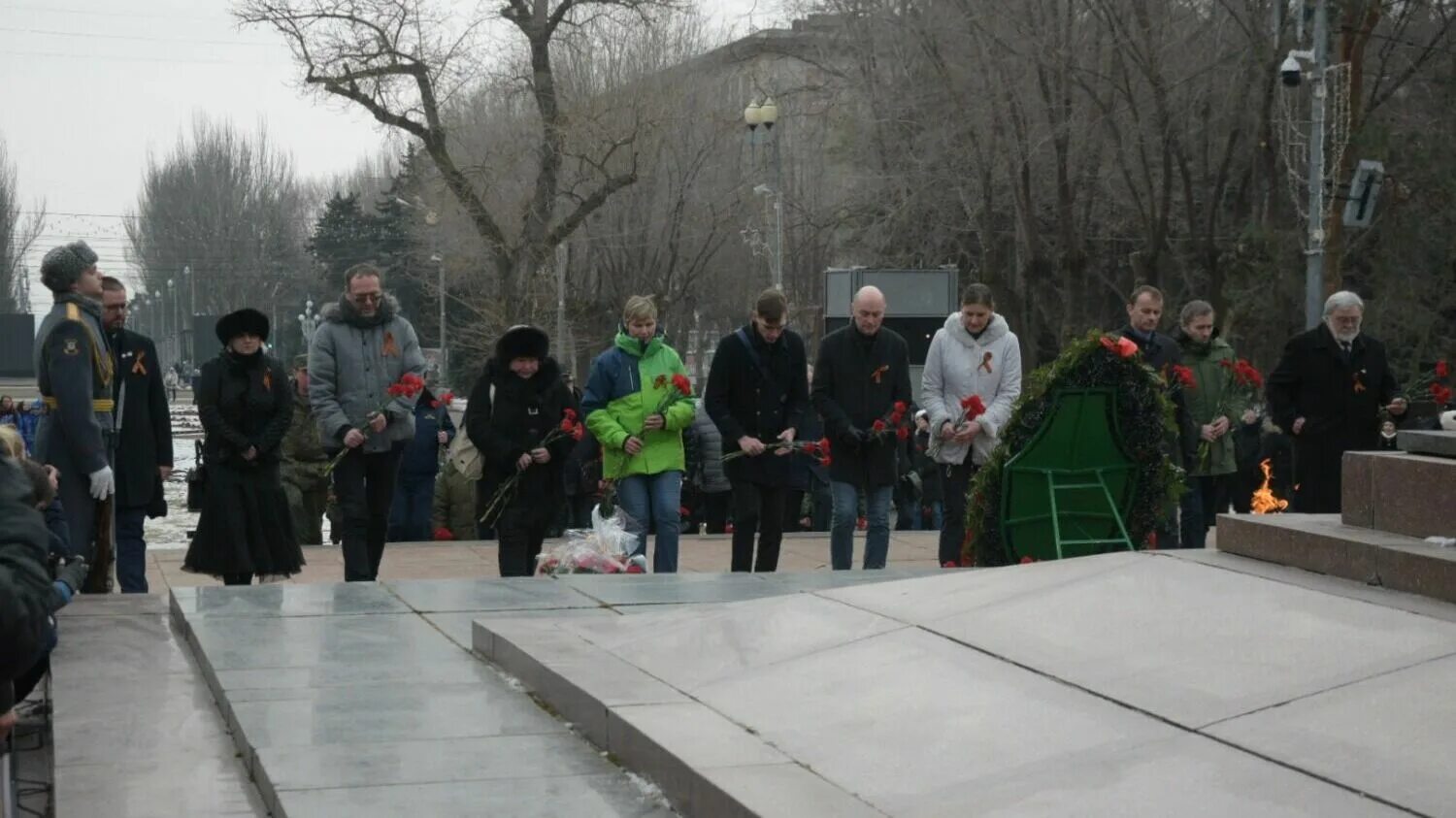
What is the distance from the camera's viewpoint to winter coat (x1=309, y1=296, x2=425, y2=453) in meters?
10.3

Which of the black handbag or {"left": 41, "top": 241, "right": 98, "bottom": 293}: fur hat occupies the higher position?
{"left": 41, "top": 241, "right": 98, "bottom": 293}: fur hat

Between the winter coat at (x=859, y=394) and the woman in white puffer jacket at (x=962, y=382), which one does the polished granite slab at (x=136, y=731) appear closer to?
the winter coat at (x=859, y=394)

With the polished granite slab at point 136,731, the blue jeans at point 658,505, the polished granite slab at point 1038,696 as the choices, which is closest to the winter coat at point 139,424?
the polished granite slab at point 136,731

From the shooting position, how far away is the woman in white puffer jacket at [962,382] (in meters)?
11.0

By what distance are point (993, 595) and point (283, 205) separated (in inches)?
3553

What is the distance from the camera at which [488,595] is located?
9164 mm

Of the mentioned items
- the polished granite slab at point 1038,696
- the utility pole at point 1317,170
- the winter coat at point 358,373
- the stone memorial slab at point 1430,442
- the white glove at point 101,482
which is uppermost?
the utility pole at point 1317,170

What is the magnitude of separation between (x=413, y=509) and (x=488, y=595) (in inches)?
245

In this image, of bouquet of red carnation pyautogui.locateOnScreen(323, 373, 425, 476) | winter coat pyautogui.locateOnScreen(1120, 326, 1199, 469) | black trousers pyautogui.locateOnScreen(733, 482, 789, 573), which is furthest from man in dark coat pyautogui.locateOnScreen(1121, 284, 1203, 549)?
bouquet of red carnation pyautogui.locateOnScreen(323, 373, 425, 476)

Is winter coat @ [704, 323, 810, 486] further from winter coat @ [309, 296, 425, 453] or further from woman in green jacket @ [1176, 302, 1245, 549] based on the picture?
woman in green jacket @ [1176, 302, 1245, 549]

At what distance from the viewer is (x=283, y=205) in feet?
307

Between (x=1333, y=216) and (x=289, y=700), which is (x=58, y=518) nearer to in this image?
(x=289, y=700)

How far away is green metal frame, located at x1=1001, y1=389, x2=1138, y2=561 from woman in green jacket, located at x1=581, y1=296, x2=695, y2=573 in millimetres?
2037

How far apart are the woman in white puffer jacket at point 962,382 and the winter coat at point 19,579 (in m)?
7.89
